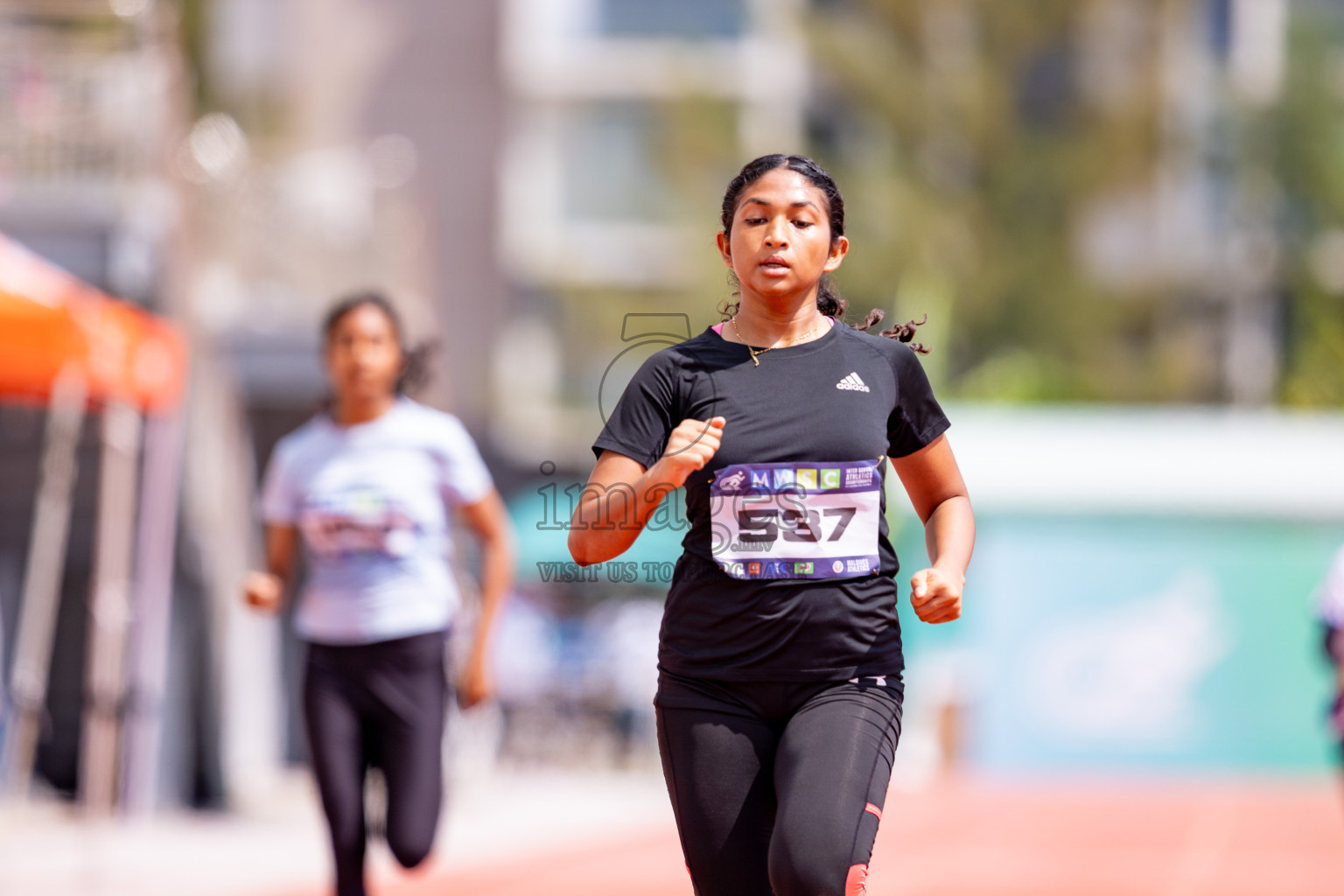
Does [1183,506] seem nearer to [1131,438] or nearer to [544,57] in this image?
[1131,438]

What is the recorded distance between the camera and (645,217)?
32688mm

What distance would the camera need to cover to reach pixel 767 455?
3717mm

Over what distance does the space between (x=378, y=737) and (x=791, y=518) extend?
232 cm

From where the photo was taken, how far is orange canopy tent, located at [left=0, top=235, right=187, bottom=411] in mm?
7840

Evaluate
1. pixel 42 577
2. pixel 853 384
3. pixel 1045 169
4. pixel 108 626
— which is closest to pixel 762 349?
pixel 853 384

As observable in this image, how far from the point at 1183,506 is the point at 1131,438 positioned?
0.87 m

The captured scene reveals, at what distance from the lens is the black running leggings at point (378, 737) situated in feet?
17.8

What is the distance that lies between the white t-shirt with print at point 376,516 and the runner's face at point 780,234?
215 cm

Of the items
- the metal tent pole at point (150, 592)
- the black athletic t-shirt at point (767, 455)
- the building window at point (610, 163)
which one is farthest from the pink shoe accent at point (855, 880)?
the building window at point (610, 163)

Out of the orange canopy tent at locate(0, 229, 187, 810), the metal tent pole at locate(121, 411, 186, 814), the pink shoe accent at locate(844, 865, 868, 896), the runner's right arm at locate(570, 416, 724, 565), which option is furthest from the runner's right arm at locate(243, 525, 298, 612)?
the metal tent pole at locate(121, 411, 186, 814)

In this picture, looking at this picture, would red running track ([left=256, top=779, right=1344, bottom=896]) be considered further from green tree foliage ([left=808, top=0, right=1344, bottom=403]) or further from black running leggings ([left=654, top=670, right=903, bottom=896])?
green tree foliage ([left=808, top=0, right=1344, bottom=403])

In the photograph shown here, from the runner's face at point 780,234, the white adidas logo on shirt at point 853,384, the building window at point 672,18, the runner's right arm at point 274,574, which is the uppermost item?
the building window at point 672,18

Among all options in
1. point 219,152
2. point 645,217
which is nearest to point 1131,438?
point 219,152

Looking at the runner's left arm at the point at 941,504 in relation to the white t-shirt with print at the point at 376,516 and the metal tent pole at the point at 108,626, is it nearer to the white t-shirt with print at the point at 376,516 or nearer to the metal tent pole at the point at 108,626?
the white t-shirt with print at the point at 376,516
